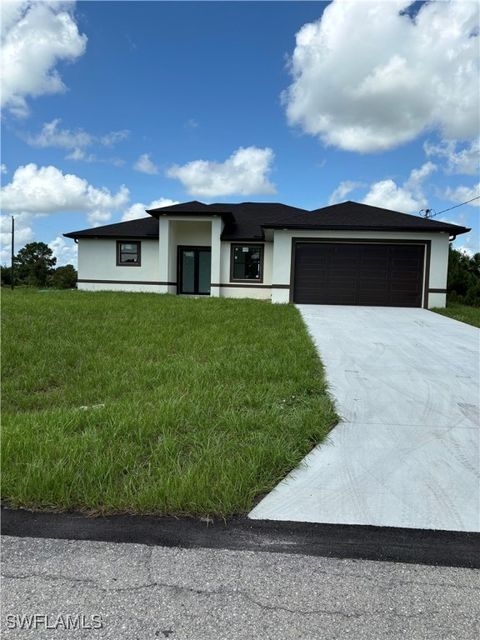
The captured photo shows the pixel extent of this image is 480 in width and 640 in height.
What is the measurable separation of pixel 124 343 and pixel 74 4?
7.88 m

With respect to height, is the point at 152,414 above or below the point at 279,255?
below

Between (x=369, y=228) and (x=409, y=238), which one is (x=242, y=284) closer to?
(x=369, y=228)

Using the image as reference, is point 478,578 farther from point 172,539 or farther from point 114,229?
point 114,229

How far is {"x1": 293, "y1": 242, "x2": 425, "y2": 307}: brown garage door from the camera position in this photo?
15758 millimetres

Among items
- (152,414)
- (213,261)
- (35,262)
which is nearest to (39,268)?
(35,262)

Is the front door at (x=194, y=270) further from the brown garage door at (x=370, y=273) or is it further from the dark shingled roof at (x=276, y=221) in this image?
the brown garage door at (x=370, y=273)

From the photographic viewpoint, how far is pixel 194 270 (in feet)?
68.1

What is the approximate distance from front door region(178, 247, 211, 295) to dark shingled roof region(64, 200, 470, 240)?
1673mm

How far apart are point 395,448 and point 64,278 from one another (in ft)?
151

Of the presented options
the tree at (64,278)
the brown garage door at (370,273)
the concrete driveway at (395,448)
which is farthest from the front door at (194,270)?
the tree at (64,278)

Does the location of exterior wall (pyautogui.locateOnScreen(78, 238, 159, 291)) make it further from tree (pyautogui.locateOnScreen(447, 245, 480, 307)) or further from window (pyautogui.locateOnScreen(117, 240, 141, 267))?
tree (pyautogui.locateOnScreen(447, 245, 480, 307))

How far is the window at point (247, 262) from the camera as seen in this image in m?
19.2

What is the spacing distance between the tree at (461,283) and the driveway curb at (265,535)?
19419mm

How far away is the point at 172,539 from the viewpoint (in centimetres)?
272
